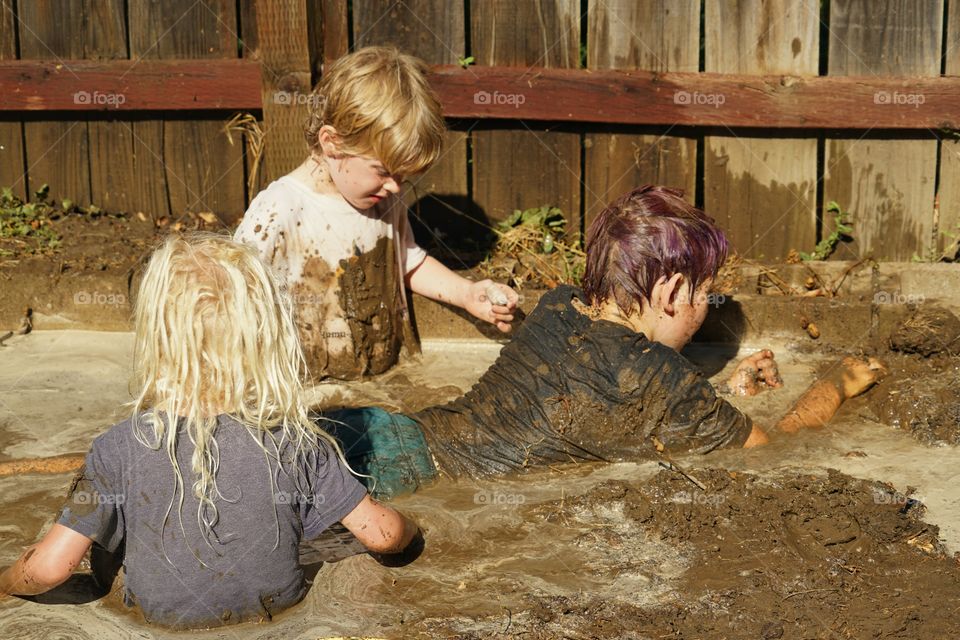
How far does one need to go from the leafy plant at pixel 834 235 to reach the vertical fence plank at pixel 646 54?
71 centimetres

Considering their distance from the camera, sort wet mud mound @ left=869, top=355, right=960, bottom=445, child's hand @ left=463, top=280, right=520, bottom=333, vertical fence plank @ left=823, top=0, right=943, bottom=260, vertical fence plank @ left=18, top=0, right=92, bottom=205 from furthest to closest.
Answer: vertical fence plank @ left=18, top=0, right=92, bottom=205 < vertical fence plank @ left=823, top=0, right=943, bottom=260 < child's hand @ left=463, top=280, right=520, bottom=333 < wet mud mound @ left=869, top=355, right=960, bottom=445

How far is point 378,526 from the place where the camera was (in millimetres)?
3309

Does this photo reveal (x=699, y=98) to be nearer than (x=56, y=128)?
Yes

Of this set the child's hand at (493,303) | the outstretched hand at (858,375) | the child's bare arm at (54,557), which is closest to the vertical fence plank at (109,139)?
the child's hand at (493,303)

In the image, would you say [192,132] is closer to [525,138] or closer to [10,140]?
[10,140]

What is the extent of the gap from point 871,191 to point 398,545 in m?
3.61

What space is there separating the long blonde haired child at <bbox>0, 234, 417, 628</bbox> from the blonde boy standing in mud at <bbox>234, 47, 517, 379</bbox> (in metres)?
1.71

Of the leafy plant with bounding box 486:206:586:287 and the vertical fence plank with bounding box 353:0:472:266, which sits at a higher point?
the vertical fence plank with bounding box 353:0:472:266

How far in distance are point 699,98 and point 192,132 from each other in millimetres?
2714

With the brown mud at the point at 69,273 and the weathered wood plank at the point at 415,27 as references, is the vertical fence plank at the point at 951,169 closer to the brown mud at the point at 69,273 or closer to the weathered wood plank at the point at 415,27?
the weathered wood plank at the point at 415,27

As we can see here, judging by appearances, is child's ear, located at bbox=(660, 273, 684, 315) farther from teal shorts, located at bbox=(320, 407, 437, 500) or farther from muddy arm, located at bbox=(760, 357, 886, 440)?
teal shorts, located at bbox=(320, 407, 437, 500)

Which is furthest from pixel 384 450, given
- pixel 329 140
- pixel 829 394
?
pixel 829 394

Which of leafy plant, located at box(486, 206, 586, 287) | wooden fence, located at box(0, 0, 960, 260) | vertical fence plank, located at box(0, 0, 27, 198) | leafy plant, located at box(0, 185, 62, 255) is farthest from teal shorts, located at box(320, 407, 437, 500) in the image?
vertical fence plank, located at box(0, 0, 27, 198)

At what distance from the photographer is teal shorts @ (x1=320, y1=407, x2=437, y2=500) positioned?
4090mm
